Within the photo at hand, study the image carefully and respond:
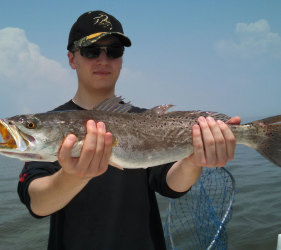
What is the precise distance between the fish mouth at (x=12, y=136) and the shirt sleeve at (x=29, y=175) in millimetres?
529

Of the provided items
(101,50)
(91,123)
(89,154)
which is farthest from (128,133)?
(101,50)

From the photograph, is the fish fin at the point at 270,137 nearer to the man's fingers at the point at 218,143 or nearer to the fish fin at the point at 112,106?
the man's fingers at the point at 218,143

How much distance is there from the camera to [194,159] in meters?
3.36

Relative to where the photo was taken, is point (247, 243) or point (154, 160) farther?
point (247, 243)

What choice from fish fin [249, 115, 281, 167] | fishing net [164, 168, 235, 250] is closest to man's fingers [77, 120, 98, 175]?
fish fin [249, 115, 281, 167]

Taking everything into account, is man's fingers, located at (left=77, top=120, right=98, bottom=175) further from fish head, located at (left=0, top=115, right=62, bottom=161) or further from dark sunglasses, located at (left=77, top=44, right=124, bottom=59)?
dark sunglasses, located at (left=77, top=44, right=124, bottom=59)

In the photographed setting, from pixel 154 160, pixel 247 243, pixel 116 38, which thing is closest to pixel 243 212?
pixel 247 243

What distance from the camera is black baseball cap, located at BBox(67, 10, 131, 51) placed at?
3799 millimetres

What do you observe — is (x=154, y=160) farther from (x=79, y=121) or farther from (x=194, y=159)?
(x=79, y=121)

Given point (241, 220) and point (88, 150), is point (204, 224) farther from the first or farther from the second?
point (88, 150)

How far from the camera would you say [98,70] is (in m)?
3.98

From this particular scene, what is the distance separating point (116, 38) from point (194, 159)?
219cm

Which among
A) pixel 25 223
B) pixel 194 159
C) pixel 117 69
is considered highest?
pixel 117 69

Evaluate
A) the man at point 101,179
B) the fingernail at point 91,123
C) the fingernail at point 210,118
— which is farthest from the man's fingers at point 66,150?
the fingernail at point 210,118
